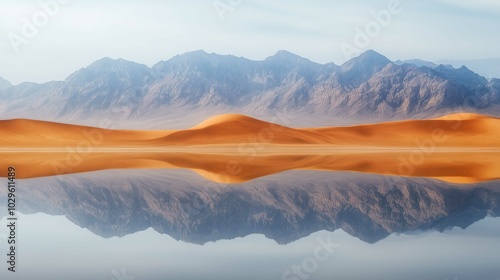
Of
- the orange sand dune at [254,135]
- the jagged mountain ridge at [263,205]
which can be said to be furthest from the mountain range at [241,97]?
the jagged mountain ridge at [263,205]

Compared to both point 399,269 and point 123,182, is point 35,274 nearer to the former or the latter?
point 399,269

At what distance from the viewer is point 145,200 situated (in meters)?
15.1

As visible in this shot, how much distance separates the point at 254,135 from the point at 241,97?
102546 millimetres

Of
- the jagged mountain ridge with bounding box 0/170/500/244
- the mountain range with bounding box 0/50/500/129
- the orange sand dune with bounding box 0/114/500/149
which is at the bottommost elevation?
the jagged mountain ridge with bounding box 0/170/500/244

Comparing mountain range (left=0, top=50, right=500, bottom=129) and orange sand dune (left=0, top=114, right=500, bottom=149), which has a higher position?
mountain range (left=0, top=50, right=500, bottom=129)

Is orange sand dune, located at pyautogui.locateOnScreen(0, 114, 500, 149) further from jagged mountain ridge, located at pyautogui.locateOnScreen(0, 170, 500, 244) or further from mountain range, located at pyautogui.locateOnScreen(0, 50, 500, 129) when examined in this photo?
mountain range, located at pyautogui.locateOnScreen(0, 50, 500, 129)

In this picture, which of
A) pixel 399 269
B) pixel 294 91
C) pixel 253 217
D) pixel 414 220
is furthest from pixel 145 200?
pixel 294 91

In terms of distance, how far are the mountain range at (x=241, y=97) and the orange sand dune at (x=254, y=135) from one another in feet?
232

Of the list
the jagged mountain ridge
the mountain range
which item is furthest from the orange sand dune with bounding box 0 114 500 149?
the mountain range

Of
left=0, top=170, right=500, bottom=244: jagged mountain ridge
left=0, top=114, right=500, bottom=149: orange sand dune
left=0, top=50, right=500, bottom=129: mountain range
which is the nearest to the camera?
left=0, top=170, right=500, bottom=244: jagged mountain ridge

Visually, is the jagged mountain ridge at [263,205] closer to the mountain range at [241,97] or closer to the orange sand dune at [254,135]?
the orange sand dune at [254,135]

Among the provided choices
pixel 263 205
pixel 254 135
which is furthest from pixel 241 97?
pixel 263 205

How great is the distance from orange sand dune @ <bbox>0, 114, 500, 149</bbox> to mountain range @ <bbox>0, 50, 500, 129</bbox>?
70606 mm

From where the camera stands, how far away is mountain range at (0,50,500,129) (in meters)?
148
